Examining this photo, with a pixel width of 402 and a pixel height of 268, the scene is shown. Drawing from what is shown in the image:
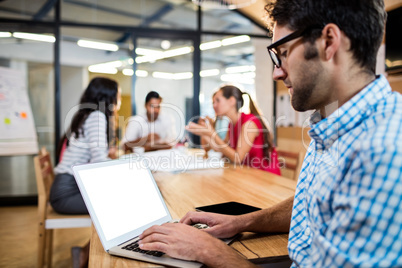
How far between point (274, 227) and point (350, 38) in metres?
0.58

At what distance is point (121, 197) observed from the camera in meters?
0.91

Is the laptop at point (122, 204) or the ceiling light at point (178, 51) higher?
the ceiling light at point (178, 51)

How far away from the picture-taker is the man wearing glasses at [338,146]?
55cm

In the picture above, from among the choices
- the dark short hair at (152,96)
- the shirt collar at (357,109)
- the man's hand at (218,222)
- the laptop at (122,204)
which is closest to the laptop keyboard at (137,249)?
the laptop at (122,204)

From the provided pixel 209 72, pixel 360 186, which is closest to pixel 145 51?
pixel 209 72

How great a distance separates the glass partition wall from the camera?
166 inches

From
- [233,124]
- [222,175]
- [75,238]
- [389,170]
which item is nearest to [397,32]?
[233,124]

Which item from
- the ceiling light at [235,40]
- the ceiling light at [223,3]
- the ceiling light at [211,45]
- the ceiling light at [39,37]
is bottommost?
the ceiling light at [223,3]

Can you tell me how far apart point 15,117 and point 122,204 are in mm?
3741

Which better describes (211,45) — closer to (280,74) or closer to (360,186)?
(280,74)

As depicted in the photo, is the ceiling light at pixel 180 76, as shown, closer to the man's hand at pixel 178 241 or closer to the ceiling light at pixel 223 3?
the ceiling light at pixel 223 3

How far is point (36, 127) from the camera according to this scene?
4277 millimetres

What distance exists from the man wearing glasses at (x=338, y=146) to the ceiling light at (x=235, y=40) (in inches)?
165

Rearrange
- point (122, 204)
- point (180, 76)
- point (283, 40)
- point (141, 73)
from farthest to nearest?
point (180, 76) → point (141, 73) → point (122, 204) → point (283, 40)
